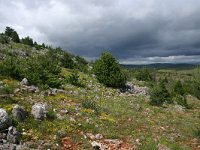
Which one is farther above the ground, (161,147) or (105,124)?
(105,124)

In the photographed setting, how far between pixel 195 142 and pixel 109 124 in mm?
5040

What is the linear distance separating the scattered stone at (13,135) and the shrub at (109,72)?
23.4 meters

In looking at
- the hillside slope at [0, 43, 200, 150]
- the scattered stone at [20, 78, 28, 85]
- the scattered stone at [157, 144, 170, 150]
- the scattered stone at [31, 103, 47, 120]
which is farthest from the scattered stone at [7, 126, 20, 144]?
the scattered stone at [20, 78, 28, 85]

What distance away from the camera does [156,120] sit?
2288cm

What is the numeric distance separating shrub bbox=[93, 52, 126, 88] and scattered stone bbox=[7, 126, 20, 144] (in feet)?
76.8

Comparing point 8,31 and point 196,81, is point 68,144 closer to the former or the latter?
point 196,81

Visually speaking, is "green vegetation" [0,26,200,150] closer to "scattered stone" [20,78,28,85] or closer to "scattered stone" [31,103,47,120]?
"scattered stone" [31,103,47,120]

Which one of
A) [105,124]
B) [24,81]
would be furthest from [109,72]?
[105,124]

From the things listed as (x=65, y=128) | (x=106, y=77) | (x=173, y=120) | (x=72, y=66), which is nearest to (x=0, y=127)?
(x=65, y=128)

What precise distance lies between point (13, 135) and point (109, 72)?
85.1 feet

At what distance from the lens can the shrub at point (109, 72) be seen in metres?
37.6

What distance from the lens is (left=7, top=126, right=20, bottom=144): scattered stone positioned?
13.9 meters

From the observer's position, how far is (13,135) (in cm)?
1416

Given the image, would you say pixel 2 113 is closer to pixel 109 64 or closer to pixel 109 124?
pixel 109 124
